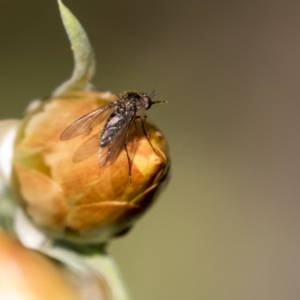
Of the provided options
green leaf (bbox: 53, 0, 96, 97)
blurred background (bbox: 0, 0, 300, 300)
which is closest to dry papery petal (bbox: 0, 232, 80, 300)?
green leaf (bbox: 53, 0, 96, 97)

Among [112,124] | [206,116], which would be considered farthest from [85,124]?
[206,116]

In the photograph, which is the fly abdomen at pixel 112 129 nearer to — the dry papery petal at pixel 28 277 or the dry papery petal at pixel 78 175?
the dry papery petal at pixel 78 175

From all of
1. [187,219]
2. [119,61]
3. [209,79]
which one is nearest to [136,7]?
[119,61]

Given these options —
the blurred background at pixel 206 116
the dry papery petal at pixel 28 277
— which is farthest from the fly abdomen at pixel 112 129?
the blurred background at pixel 206 116

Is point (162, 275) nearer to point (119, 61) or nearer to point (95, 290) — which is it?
point (119, 61)

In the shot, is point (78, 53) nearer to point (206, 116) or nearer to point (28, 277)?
point (28, 277)

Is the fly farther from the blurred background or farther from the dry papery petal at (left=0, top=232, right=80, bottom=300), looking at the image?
the blurred background
